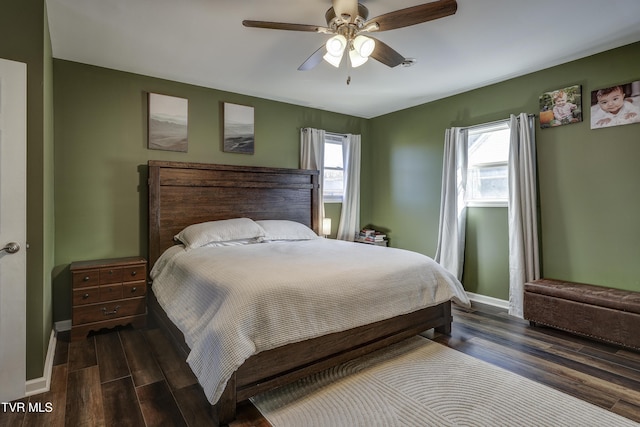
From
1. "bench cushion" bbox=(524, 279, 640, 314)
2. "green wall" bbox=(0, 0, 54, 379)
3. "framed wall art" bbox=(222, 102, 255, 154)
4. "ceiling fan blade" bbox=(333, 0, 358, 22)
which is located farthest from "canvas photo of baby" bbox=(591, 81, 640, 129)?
"green wall" bbox=(0, 0, 54, 379)

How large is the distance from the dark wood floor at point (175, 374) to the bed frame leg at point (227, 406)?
0.06 metres

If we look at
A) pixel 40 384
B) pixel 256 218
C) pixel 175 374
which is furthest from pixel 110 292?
pixel 256 218

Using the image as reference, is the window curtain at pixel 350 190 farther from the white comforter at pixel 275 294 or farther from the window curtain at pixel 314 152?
the white comforter at pixel 275 294

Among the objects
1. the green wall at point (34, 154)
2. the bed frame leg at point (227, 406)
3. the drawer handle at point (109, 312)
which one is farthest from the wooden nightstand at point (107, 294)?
the bed frame leg at point (227, 406)

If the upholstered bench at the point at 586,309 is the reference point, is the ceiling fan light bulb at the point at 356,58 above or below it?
above

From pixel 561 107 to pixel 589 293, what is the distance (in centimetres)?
182

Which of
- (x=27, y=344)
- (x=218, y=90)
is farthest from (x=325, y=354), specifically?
(x=218, y=90)

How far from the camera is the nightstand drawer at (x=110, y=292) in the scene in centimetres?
295

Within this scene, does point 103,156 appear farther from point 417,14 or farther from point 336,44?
point 417,14

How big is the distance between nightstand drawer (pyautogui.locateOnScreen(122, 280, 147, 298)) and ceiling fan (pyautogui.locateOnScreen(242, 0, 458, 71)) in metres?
2.48

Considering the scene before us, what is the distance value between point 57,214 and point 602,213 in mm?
5150

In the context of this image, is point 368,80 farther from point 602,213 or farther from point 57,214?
point 57,214

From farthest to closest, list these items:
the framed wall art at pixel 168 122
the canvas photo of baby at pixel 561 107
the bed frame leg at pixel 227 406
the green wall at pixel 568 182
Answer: the framed wall art at pixel 168 122 < the canvas photo of baby at pixel 561 107 < the green wall at pixel 568 182 < the bed frame leg at pixel 227 406

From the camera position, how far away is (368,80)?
376 centimetres
